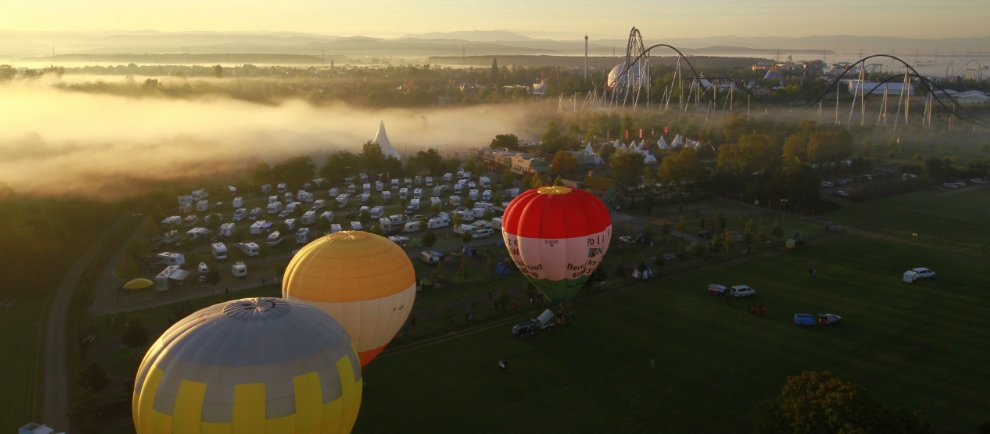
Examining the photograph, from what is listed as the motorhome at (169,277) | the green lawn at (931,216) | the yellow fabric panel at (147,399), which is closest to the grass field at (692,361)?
the yellow fabric panel at (147,399)

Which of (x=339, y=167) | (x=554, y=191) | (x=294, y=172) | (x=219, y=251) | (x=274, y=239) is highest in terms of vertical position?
(x=554, y=191)

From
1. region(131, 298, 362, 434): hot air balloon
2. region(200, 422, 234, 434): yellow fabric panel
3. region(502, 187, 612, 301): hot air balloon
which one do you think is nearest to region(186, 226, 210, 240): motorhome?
region(502, 187, 612, 301): hot air balloon

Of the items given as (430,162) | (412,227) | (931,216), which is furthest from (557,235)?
(430,162)

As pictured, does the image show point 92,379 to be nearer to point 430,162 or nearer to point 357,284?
point 357,284

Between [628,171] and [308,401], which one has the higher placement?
[628,171]

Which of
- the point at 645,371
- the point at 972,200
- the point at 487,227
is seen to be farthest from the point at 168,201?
the point at 972,200
